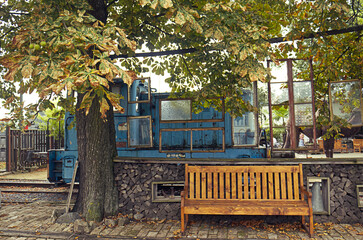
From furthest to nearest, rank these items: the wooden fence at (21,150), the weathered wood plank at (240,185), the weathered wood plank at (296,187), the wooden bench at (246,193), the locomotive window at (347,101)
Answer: the wooden fence at (21,150)
the locomotive window at (347,101)
the weathered wood plank at (240,185)
the weathered wood plank at (296,187)
the wooden bench at (246,193)

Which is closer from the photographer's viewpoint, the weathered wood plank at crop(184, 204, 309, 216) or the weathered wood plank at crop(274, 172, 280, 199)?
the weathered wood plank at crop(184, 204, 309, 216)

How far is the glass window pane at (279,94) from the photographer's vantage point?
6.68 metres

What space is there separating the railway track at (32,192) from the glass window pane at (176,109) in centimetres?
331

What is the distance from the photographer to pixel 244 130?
330 inches

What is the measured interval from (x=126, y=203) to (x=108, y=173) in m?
0.69

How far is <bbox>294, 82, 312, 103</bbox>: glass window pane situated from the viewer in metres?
6.62

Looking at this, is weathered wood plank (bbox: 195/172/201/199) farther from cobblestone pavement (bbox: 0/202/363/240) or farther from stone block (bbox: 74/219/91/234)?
stone block (bbox: 74/219/91/234)

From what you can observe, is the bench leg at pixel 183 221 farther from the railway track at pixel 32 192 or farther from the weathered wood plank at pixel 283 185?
the railway track at pixel 32 192

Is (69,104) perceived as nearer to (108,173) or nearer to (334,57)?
(108,173)

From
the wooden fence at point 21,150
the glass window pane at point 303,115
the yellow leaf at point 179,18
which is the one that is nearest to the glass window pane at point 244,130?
the glass window pane at point 303,115

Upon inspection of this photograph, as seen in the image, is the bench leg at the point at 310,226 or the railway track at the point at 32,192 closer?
the bench leg at the point at 310,226

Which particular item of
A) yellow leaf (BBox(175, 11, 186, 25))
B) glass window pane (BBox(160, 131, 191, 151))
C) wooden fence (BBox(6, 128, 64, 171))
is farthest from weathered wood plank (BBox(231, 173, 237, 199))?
wooden fence (BBox(6, 128, 64, 171))

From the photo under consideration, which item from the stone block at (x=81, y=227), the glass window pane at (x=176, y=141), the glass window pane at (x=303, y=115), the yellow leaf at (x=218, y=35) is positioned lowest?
the stone block at (x=81, y=227)

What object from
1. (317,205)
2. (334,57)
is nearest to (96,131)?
(317,205)
